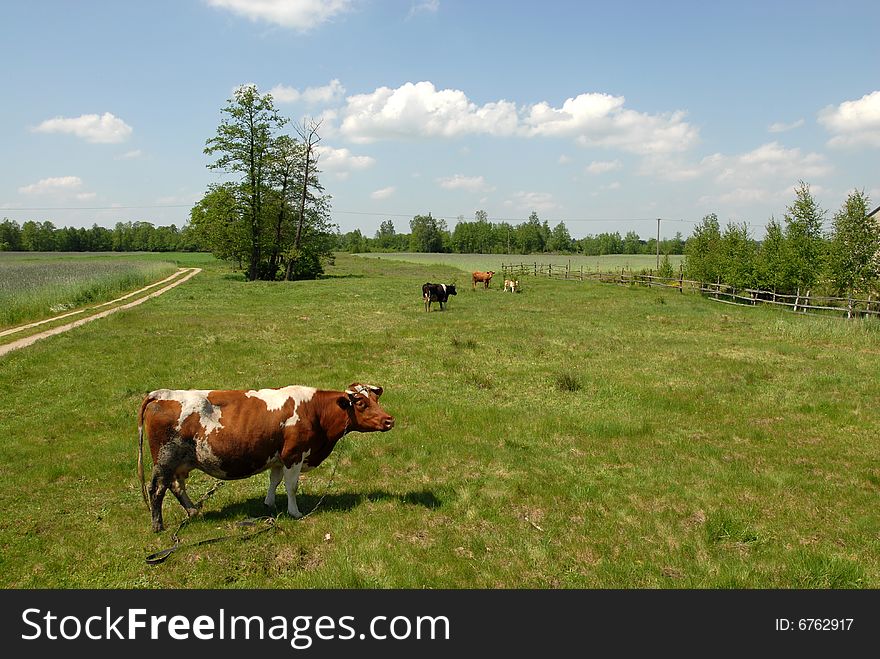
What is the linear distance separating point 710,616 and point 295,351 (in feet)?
47.0

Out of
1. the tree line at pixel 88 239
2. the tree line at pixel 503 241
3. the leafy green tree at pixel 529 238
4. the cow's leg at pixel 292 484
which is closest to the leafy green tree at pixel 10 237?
the tree line at pixel 88 239

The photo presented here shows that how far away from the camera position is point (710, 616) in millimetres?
5012

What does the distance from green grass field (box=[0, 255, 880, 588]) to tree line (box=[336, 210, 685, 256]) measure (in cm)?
15315

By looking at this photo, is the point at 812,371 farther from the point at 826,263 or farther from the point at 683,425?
the point at 826,263

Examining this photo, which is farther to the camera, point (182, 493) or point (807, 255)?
point (807, 255)

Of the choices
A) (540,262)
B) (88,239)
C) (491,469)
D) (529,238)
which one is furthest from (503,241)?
(491,469)

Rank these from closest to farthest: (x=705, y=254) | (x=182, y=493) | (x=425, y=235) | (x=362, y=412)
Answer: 1. (x=182, y=493)
2. (x=362, y=412)
3. (x=705, y=254)
4. (x=425, y=235)

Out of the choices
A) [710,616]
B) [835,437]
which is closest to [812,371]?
[835,437]

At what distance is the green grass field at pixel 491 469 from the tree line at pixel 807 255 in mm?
16095

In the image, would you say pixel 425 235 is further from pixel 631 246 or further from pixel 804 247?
pixel 804 247

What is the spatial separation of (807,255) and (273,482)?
129 ft

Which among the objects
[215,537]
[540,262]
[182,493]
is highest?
[540,262]

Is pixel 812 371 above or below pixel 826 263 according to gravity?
below

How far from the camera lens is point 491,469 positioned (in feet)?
28.1
